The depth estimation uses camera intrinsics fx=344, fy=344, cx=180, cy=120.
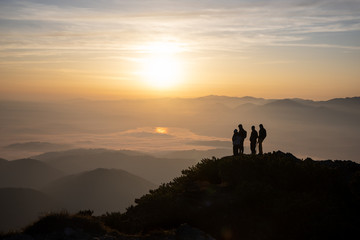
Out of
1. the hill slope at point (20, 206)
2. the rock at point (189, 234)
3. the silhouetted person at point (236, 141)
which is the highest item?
the silhouetted person at point (236, 141)

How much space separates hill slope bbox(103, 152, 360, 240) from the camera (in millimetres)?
15672

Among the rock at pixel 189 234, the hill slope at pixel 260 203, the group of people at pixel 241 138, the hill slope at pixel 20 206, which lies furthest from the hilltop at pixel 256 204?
the hill slope at pixel 20 206

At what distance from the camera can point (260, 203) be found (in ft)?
56.9

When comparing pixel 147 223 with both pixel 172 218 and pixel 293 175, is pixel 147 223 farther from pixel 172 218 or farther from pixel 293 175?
pixel 293 175

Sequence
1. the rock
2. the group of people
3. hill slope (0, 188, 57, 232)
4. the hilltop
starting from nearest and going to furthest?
1. the rock
2. the hilltop
3. the group of people
4. hill slope (0, 188, 57, 232)

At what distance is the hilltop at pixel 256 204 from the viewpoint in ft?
51.1

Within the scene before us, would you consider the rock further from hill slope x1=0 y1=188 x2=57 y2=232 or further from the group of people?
hill slope x1=0 y1=188 x2=57 y2=232

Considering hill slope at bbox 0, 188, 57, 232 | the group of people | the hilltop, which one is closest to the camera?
the hilltop

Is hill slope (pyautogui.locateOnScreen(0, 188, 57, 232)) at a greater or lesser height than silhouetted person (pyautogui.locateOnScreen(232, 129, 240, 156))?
lesser

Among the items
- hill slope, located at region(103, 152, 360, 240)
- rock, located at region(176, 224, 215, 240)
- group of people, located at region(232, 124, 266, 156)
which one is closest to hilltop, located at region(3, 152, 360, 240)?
hill slope, located at region(103, 152, 360, 240)

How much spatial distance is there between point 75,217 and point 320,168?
13812mm

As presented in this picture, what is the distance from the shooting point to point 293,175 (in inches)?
784

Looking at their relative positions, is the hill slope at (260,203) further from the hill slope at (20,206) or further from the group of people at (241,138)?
the hill slope at (20,206)

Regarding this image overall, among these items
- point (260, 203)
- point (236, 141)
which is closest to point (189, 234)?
point (260, 203)
